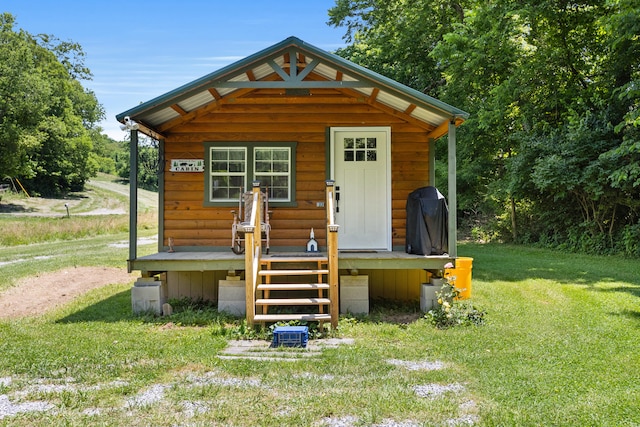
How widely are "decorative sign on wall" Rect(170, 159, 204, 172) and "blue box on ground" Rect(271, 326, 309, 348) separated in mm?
3511

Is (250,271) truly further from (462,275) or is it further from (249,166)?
(462,275)

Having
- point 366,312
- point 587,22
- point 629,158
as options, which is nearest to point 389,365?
point 366,312

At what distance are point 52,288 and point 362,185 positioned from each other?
211 inches

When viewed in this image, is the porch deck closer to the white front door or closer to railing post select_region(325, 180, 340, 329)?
railing post select_region(325, 180, 340, 329)

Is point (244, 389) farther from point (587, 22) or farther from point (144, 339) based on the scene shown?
point (587, 22)

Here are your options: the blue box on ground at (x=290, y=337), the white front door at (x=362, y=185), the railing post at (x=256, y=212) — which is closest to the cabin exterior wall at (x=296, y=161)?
the white front door at (x=362, y=185)

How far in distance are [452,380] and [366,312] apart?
270cm

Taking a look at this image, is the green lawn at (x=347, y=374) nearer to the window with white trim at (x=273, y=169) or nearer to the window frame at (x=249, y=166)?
the window frame at (x=249, y=166)

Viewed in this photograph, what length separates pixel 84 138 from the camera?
4144cm

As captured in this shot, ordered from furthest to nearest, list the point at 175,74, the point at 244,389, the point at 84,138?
the point at 84,138 < the point at 175,74 < the point at 244,389

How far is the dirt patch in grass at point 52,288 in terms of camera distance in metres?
6.77

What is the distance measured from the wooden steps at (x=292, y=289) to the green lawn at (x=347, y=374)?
0.48 m

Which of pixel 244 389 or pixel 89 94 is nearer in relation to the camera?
pixel 244 389

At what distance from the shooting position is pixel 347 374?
13.2 ft
